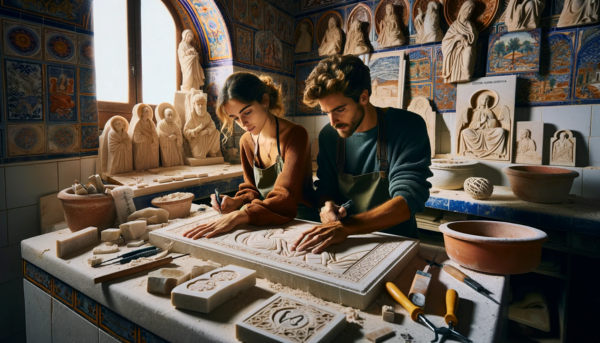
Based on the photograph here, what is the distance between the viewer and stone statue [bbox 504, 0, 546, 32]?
4.05 metres

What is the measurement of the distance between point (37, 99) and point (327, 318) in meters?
3.33

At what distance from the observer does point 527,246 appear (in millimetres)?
1369

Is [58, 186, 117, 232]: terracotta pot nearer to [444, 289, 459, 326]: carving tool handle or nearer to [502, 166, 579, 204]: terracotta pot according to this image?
[444, 289, 459, 326]: carving tool handle

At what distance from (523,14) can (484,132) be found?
149 cm

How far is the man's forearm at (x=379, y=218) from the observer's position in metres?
1.71

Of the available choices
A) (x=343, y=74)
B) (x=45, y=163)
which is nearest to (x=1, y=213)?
(x=45, y=163)

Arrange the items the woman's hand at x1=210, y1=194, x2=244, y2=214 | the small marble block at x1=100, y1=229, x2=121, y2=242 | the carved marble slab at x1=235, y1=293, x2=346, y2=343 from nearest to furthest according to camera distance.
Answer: the carved marble slab at x1=235, y1=293, x2=346, y2=343
the small marble block at x1=100, y1=229, x2=121, y2=242
the woman's hand at x1=210, y1=194, x2=244, y2=214

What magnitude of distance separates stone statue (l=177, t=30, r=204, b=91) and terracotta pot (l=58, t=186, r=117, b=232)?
3318mm

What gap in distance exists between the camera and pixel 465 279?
139 centimetres

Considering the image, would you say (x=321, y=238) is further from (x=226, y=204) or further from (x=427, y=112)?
(x=427, y=112)

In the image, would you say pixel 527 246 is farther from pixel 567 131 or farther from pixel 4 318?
pixel 4 318

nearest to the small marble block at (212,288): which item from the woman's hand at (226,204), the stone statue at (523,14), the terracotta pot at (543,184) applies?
the woman's hand at (226,204)

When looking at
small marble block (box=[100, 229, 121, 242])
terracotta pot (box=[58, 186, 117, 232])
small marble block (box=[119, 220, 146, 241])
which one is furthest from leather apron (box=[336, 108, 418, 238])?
terracotta pot (box=[58, 186, 117, 232])

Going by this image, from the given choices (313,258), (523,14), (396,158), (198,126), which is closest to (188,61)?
(198,126)
